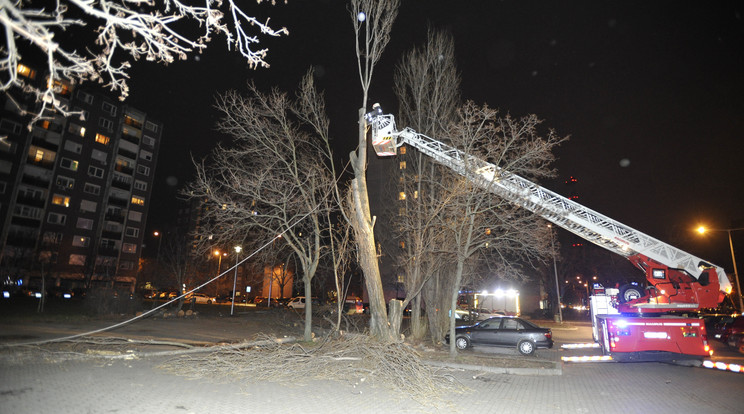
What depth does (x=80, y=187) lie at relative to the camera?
60.2 m

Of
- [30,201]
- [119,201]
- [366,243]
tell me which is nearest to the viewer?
[366,243]

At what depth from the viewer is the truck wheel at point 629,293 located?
14.8m

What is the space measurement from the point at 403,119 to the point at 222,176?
9527mm

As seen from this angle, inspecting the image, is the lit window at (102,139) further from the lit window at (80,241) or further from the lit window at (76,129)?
the lit window at (80,241)

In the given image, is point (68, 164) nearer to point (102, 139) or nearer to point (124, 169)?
point (102, 139)

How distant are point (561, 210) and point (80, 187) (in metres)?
70.1

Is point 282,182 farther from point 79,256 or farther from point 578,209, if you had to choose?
point 79,256

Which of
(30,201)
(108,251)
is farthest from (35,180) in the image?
(108,251)

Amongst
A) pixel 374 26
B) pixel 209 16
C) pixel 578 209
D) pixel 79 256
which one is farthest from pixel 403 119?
pixel 79 256

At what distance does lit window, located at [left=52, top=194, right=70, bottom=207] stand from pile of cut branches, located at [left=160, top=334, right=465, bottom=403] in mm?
64140

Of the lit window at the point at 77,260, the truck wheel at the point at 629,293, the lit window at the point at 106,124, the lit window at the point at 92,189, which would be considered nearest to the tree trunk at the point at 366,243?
the truck wheel at the point at 629,293

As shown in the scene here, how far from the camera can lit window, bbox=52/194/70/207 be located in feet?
189

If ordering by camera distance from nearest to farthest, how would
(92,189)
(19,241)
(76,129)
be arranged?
(19,241) < (76,129) < (92,189)

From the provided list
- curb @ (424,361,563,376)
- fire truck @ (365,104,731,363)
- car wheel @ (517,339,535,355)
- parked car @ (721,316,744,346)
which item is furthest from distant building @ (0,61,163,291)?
parked car @ (721,316,744,346)
